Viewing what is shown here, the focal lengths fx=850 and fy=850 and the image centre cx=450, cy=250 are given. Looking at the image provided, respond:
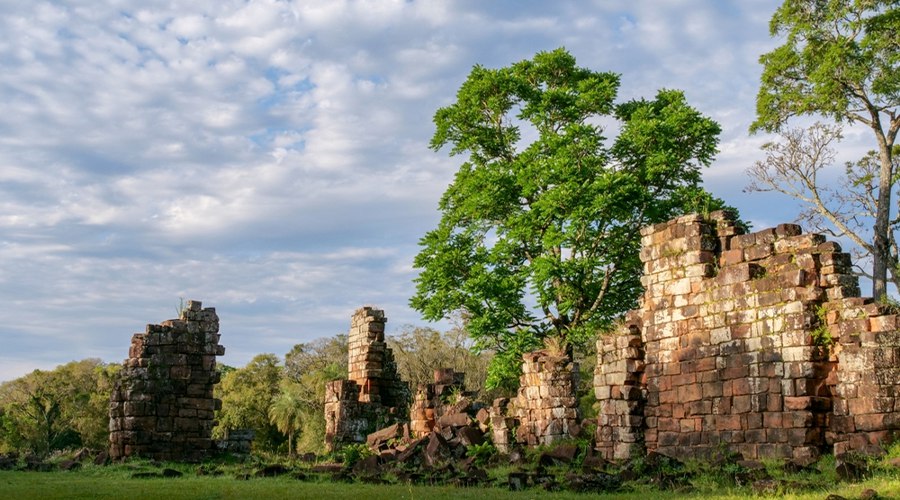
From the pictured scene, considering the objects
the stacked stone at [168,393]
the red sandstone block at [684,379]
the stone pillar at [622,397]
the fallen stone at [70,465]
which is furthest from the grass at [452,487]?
the stacked stone at [168,393]

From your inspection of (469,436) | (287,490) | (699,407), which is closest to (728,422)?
(699,407)

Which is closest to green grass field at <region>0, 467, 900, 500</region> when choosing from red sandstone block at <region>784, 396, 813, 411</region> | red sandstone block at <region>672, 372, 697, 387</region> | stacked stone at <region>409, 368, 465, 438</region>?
red sandstone block at <region>784, 396, 813, 411</region>

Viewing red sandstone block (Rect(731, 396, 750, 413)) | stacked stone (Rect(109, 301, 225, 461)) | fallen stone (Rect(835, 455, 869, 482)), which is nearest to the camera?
fallen stone (Rect(835, 455, 869, 482))

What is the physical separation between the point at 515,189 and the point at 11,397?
140 ft

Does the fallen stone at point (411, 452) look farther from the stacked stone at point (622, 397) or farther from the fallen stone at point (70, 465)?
the fallen stone at point (70, 465)

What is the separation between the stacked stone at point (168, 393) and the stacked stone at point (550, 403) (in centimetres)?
763

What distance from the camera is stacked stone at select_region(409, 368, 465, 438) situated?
23.0m

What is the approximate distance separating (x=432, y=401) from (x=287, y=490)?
11.2 metres

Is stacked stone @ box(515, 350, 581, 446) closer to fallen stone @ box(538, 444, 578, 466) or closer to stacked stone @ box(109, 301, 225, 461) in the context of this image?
fallen stone @ box(538, 444, 578, 466)

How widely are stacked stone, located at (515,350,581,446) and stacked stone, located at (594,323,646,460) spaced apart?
145 cm

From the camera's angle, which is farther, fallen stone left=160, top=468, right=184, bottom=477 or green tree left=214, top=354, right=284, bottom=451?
green tree left=214, top=354, right=284, bottom=451

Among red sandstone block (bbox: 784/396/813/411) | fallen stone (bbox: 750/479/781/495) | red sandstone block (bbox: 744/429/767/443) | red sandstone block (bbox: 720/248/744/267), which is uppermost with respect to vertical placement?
red sandstone block (bbox: 720/248/744/267)

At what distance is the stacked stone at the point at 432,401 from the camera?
905 inches

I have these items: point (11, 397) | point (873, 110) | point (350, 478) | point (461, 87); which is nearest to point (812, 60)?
point (873, 110)
